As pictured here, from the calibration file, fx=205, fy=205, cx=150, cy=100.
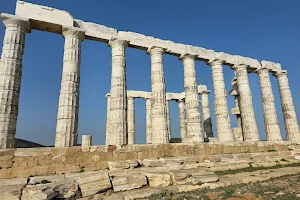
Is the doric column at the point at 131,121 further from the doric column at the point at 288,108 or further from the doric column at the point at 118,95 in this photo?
the doric column at the point at 288,108

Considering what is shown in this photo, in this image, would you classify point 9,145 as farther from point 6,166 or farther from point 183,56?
point 183,56

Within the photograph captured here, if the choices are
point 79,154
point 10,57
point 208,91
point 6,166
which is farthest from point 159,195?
point 208,91

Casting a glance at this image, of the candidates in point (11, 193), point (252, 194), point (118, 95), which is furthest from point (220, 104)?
point (11, 193)

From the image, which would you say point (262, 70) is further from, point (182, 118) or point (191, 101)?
point (182, 118)

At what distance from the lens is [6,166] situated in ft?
31.0

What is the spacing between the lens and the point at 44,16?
41.4 feet

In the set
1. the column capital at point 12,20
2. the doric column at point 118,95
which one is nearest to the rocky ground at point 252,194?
the doric column at point 118,95

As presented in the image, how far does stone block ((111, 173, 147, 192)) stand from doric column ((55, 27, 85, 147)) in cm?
500

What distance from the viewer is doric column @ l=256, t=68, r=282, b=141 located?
62.3 feet

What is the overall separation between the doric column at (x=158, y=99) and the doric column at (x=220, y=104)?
520 centimetres

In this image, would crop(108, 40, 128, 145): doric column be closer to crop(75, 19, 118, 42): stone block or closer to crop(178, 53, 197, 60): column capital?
crop(75, 19, 118, 42): stone block

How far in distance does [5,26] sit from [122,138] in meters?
9.58

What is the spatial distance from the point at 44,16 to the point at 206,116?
2010 cm

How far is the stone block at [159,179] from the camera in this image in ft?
26.5
